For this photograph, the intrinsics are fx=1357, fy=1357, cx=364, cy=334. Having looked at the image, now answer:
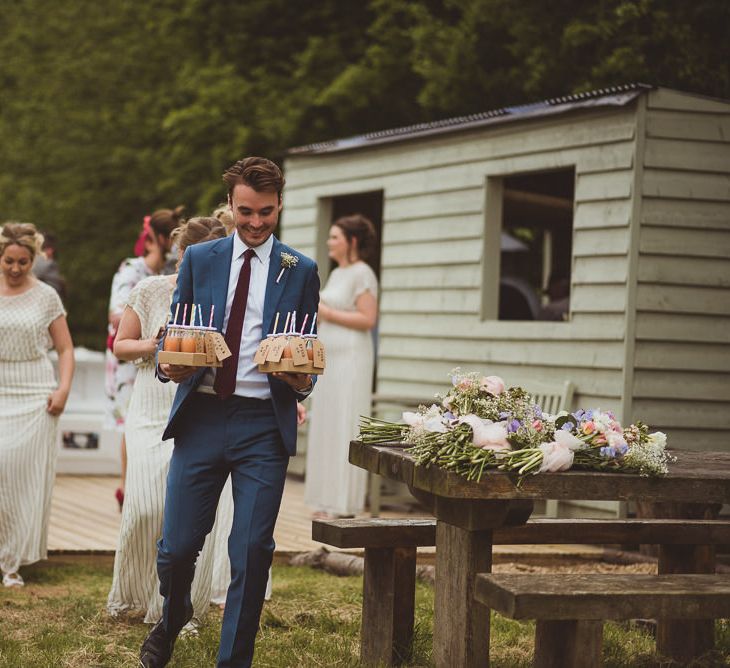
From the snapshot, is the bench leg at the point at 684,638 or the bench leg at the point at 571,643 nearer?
the bench leg at the point at 571,643

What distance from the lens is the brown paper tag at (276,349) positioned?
193 inches

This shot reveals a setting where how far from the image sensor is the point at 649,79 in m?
16.1

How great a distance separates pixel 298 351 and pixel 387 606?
1.55 metres

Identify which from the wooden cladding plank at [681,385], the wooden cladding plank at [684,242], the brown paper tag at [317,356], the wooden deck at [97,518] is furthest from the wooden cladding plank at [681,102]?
the brown paper tag at [317,356]

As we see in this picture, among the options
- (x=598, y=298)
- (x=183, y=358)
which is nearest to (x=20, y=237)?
(x=183, y=358)

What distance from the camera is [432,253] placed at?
37.6ft

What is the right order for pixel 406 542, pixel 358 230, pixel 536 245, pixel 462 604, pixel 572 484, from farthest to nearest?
pixel 536 245 → pixel 358 230 → pixel 406 542 → pixel 462 604 → pixel 572 484

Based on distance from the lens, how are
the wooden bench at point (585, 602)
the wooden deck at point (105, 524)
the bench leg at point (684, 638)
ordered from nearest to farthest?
the wooden bench at point (585, 602) → the bench leg at point (684, 638) → the wooden deck at point (105, 524)

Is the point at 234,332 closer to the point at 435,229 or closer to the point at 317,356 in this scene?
the point at 317,356

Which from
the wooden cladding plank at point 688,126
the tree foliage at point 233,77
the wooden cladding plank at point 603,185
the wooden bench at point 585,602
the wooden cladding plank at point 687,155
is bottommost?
the wooden bench at point 585,602

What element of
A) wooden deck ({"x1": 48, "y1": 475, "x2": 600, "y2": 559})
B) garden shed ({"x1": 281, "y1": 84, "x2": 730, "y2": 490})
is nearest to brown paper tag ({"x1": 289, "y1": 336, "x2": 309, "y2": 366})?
wooden deck ({"x1": 48, "y1": 475, "x2": 600, "y2": 559})

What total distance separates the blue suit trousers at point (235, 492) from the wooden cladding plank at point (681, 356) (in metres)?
4.77

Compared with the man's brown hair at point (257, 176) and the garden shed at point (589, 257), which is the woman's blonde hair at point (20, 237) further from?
the garden shed at point (589, 257)

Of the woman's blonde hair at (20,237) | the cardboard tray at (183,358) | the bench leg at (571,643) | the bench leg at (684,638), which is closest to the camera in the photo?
the cardboard tray at (183,358)
